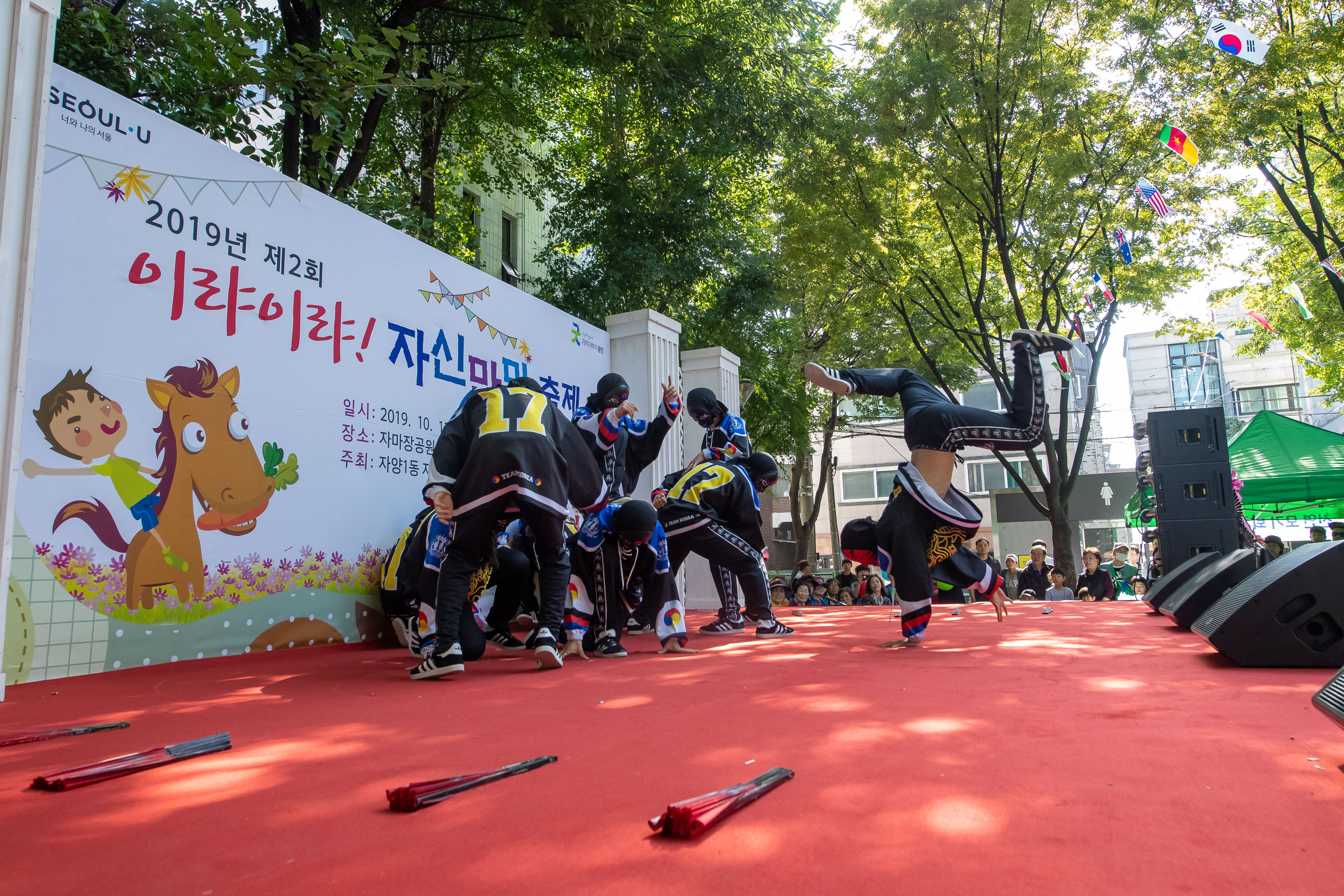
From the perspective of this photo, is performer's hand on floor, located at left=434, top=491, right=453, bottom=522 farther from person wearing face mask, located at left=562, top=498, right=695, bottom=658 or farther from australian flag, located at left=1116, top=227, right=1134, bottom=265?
australian flag, located at left=1116, top=227, right=1134, bottom=265

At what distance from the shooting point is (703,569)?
28.7ft

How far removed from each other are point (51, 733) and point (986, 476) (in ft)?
93.6

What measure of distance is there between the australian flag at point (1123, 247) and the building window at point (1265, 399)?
21.0 m

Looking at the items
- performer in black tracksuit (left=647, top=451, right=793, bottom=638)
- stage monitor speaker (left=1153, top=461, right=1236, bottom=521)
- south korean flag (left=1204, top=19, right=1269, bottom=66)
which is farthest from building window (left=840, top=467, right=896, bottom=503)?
performer in black tracksuit (left=647, top=451, right=793, bottom=638)

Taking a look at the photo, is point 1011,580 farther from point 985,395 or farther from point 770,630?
point 985,395

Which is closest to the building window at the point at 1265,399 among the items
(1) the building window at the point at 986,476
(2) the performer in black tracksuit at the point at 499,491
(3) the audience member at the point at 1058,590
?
(1) the building window at the point at 986,476

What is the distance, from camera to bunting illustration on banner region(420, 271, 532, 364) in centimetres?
582

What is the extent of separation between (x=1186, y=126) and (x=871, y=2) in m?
4.04

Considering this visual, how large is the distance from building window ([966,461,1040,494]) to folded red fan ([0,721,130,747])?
89.5 feet

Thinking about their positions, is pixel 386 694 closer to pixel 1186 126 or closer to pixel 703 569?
pixel 703 569

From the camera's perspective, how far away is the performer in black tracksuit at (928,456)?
4.39 m

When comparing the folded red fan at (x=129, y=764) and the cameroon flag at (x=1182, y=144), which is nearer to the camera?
the folded red fan at (x=129, y=764)

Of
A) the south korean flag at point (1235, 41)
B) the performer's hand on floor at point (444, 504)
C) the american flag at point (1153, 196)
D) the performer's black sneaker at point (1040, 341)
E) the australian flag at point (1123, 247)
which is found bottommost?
the performer's hand on floor at point (444, 504)

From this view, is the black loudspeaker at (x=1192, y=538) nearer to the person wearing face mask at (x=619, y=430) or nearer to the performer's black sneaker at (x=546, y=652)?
the person wearing face mask at (x=619, y=430)
